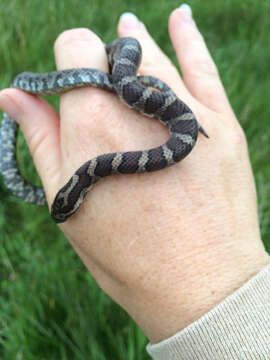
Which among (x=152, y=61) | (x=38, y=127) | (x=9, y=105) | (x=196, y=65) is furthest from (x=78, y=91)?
(x=196, y=65)

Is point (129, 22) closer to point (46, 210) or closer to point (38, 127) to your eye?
point (38, 127)

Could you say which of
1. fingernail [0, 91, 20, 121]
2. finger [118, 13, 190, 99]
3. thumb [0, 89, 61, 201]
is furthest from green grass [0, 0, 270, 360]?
finger [118, 13, 190, 99]

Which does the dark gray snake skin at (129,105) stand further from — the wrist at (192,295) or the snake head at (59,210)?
the wrist at (192,295)

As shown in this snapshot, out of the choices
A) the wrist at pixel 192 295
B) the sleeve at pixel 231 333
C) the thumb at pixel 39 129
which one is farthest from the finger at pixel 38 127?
the sleeve at pixel 231 333

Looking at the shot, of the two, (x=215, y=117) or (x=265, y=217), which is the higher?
(x=215, y=117)

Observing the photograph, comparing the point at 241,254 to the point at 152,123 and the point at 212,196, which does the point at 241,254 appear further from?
the point at 152,123

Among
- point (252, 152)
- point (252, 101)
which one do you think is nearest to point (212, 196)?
point (252, 152)
